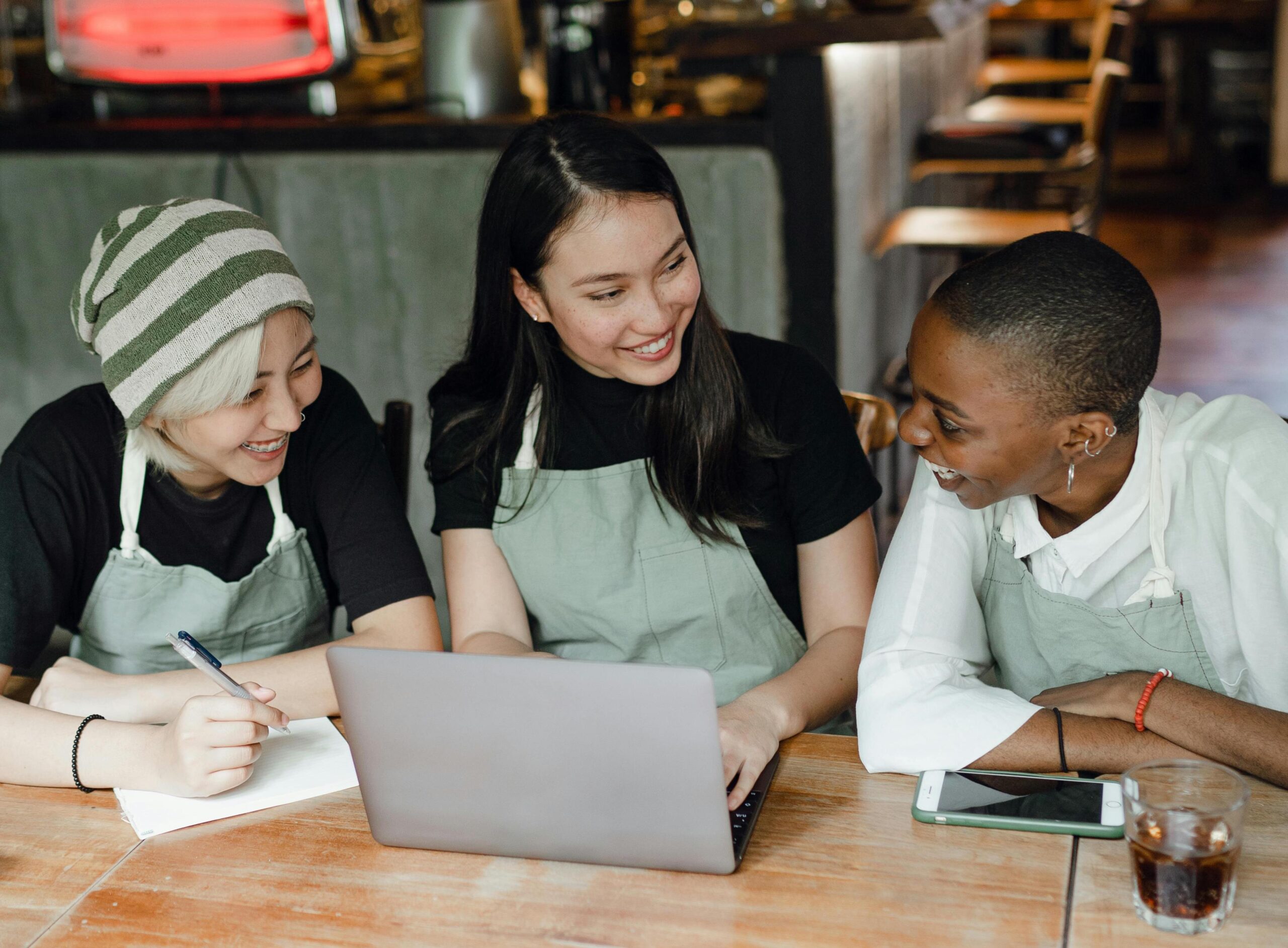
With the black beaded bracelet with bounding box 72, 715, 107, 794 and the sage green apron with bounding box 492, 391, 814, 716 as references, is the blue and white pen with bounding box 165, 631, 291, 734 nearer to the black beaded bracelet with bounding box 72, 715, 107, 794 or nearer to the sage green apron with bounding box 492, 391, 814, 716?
the black beaded bracelet with bounding box 72, 715, 107, 794

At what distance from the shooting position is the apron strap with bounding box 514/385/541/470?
1.78 metres

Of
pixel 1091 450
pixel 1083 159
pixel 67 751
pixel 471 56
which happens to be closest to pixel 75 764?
pixel 67 751

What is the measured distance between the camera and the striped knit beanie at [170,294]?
1.50m

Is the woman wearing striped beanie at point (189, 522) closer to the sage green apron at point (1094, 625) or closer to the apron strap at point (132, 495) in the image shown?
the apron strap at point (132, 495)

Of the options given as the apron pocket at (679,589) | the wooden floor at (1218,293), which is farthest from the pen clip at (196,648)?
the wooden floor at (1218,293)

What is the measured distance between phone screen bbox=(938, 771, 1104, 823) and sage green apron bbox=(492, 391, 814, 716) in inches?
19.2

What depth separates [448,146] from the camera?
2982 mm

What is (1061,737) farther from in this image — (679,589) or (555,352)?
(555,352)

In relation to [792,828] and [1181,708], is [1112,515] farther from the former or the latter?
[792,828]

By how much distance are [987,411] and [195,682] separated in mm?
950

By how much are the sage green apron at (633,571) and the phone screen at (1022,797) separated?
488 millimetres

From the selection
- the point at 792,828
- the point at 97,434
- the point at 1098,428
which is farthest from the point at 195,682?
the point at 1098,428

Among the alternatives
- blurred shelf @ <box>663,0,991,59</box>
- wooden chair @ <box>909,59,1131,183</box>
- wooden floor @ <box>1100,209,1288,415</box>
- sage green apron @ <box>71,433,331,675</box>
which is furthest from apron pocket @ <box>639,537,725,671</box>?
wooden floor @ <box>1100,209,1288,415</box>

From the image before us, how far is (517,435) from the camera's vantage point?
1.80 meters
